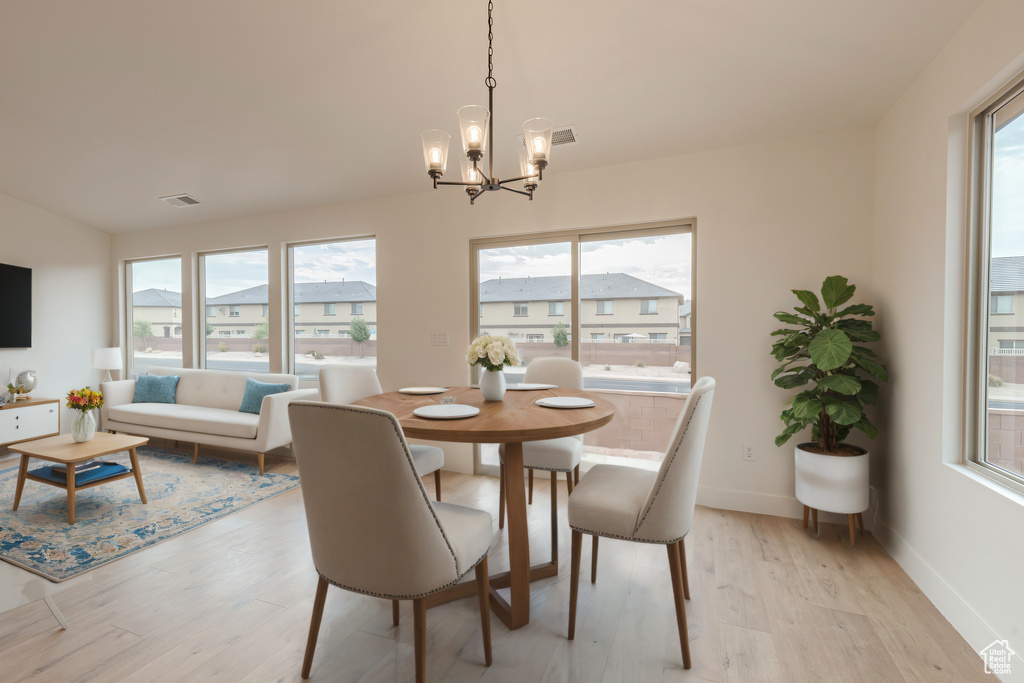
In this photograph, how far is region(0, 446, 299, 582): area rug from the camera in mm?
2531

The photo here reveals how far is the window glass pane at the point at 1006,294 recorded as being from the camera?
1.74 meters

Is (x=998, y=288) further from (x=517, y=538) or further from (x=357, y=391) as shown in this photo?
(x=357, y=391)

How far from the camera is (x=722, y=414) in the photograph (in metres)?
3.20

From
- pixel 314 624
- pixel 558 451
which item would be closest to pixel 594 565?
pixel 558 451

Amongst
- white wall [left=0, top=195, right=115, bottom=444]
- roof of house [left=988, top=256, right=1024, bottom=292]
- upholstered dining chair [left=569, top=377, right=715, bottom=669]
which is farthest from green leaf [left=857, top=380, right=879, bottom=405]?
white wall [left=0, top=195, right=115, bottom=444]

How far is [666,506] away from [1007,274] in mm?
1601

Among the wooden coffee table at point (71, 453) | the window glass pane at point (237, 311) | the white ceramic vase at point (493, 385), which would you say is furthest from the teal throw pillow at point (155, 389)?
the white ceramic vase at point (493, 385)

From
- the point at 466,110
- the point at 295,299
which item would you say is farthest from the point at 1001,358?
the point at 295,299

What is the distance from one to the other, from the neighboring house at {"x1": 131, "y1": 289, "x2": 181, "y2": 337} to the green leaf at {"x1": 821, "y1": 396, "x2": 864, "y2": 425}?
6358 millimetres

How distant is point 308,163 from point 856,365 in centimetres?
408

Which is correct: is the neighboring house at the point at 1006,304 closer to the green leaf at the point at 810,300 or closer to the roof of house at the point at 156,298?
the green leaf at the point at 810,300

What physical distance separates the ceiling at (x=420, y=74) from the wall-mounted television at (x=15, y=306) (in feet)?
5.34

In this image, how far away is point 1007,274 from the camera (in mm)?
1819

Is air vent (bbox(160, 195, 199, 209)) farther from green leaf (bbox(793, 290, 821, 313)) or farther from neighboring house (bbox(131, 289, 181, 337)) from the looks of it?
green leaf (bbox(793, 290, 821, 313))
